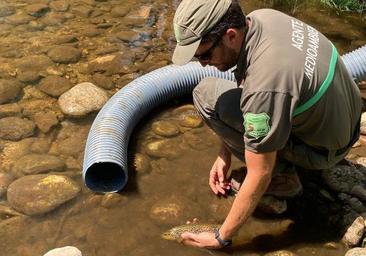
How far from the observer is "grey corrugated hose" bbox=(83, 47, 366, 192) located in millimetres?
3467

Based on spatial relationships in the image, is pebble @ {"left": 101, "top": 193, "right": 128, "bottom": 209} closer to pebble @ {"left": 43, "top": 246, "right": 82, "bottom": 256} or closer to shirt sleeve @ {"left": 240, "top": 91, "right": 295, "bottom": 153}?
pebble @ {"left": 43, "top": 246, "right": 82, "bottom": 256}

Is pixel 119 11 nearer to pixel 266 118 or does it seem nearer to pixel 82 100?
pixel 82 100

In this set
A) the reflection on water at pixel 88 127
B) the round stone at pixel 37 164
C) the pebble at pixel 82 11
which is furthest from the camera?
the pebble at pixel 82 11

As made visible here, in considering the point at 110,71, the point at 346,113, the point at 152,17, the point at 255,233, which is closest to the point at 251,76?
the point at 346,113

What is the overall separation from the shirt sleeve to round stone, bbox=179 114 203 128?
176cm

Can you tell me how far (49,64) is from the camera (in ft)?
16.1

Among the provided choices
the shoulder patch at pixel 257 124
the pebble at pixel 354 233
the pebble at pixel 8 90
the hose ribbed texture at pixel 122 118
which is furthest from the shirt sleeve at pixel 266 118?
the pebble at pixel 8 90

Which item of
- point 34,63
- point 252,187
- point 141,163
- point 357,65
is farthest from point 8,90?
point 357,65

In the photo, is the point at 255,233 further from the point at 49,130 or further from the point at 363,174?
the point at 49,130

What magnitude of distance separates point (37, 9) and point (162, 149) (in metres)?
3.01

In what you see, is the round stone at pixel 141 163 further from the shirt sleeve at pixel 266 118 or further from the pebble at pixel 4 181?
the shirt sleeve at pixel 266 118

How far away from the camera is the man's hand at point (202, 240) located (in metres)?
2.97

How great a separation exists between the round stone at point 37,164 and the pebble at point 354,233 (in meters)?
2.11

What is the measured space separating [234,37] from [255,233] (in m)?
1.40
